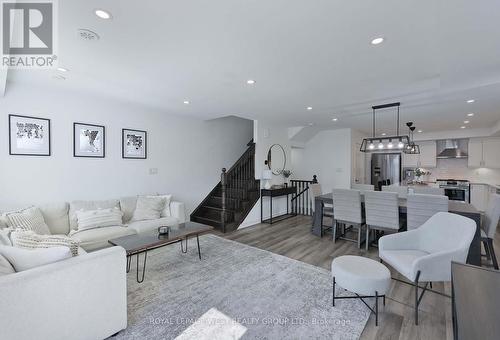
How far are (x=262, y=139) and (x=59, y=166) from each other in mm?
4008

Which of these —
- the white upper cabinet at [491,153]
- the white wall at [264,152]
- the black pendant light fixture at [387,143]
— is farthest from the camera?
the white upper cabinet at [491,153]

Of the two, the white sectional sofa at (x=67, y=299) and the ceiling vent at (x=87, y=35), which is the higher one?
the ceiling vent at (x=87, y=35)

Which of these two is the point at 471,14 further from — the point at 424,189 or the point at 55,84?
the point at 55,84

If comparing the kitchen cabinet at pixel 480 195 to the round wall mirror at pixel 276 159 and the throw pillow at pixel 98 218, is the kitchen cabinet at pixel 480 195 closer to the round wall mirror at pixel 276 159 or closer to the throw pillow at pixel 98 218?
the round wall mirror at pixel 276 159

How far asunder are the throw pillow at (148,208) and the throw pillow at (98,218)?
32 cm

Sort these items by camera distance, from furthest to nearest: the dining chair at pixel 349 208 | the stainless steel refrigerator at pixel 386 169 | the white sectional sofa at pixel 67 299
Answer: the stainless steel refrigerator at pixel 386 169
the dining chair at pixel 349 208
the white sectional sofa at pixel 67 299

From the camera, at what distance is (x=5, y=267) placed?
1.53m

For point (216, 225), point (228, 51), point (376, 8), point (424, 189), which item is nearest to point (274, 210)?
point (216, 225)

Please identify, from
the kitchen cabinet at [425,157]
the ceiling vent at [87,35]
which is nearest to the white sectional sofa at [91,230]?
the ceiling vent at [87,35]

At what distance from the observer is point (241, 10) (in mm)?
1618

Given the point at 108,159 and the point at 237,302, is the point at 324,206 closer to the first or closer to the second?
the point at 237,302

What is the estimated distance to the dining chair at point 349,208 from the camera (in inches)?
150

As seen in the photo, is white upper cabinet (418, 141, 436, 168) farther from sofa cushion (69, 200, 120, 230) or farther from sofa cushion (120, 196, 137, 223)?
sofa cushion (69, 200, 120, 230)

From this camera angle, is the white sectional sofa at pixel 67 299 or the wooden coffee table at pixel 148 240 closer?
the white sectional sofa at pixel 67 299
